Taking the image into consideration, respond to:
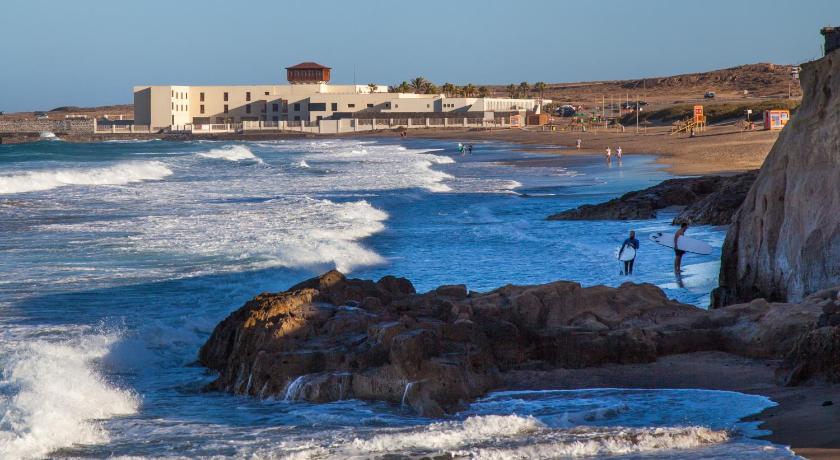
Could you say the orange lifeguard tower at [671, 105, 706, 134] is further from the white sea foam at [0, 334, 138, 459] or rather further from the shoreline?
the white sea foam at [0, 334, 138, 459]

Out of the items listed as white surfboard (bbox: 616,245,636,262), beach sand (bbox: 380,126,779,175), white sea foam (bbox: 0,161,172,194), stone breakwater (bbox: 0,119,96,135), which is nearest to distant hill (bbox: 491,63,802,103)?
beach sand (bbox: 380,126,779,175)

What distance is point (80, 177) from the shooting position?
5138 cm

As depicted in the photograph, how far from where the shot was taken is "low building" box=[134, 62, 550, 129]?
393 ft

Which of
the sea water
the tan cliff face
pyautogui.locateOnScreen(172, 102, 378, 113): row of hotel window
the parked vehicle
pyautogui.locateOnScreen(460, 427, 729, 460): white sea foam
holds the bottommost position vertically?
the sea water

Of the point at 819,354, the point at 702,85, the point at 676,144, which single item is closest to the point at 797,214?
A: the point at 819,354

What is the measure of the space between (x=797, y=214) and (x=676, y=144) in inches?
2114

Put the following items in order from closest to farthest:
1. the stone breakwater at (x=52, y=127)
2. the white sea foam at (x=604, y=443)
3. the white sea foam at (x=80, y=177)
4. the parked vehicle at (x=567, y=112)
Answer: the white sea foam at (x=604, y=443) → the white sea foam at (x=80, y=177) → the stone breakwater at (x=52, y=127) → the parked vehicle at (x=567, y=112)

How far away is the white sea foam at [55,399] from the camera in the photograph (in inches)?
339

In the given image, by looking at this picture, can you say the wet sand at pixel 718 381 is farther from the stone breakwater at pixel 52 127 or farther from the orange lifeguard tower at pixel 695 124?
the stone breakwater at pixel 52 127

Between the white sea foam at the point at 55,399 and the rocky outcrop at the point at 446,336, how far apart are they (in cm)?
116

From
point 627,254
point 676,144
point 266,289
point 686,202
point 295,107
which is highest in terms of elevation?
point 295,107

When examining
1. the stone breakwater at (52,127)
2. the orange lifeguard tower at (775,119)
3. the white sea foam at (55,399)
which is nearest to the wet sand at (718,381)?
the white sea foam at (55,399)

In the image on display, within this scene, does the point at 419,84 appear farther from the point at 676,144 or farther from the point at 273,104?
the point at 676,144

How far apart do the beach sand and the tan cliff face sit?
83.9 ft
